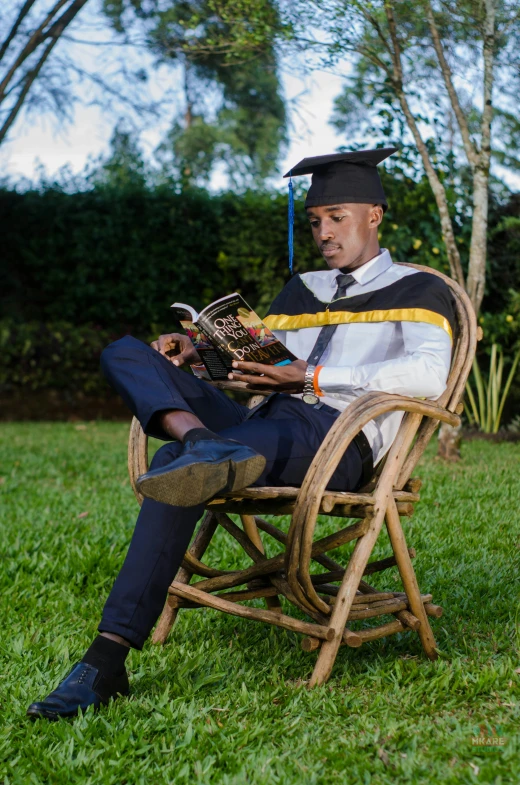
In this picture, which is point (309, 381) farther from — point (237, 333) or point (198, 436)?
point (198, 436)

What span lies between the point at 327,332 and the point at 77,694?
139 centimetres

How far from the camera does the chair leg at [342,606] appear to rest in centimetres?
240

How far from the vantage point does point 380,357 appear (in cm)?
275

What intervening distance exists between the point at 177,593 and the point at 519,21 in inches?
167

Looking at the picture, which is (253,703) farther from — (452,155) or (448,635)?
(452,155)

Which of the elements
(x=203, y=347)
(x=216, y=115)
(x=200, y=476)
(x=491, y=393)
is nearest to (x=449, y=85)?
(x=491, y=393)

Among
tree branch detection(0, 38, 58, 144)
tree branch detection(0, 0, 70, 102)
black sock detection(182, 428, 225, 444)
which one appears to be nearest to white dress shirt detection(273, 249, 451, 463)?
black sock detection(182, 428, 225, 444)

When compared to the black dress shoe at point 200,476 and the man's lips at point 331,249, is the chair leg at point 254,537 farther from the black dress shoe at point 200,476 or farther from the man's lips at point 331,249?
the man's lips at point 331,249

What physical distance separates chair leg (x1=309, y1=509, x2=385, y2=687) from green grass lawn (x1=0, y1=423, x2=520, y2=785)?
0.17 feet

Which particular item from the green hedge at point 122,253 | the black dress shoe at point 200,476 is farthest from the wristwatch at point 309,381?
the green hedge at point 122,253

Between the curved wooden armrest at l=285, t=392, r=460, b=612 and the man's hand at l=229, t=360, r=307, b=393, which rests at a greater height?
the man's hand at l=229, t=360, r=307, b=393

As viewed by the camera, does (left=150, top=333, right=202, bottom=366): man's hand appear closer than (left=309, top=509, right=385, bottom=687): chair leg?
No

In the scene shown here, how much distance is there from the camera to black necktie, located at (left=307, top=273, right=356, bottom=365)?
2865 millimetres

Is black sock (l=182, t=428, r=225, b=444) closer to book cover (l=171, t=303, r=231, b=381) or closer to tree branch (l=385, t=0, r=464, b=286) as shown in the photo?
book cover (l=171, t=303, r=231, b=381)
